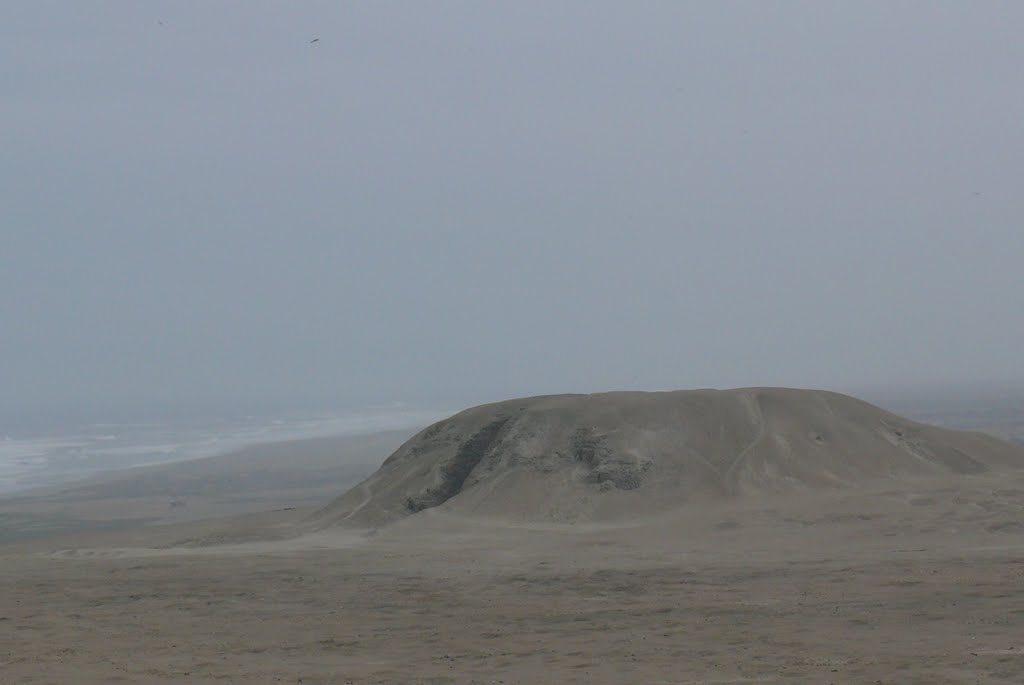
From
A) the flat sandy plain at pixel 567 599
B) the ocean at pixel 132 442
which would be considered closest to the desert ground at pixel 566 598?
the flat sandy plain at pixel 567 599

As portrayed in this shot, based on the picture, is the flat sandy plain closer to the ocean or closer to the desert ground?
the desert ground

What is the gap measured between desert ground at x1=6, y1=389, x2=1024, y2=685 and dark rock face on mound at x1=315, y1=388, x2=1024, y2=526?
99 centimetres

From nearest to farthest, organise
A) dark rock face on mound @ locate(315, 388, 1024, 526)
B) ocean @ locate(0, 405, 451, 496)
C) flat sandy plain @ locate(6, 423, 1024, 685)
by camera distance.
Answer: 1. flat sandy plain @ locate(6, 423, 1024, 685)
2. dark rock face on mound @ locate(315, 388, 1024, 526)
3. ocean @ locate(0, 405, 451, 496)

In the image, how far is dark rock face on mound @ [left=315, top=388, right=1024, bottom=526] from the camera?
26.9 metres

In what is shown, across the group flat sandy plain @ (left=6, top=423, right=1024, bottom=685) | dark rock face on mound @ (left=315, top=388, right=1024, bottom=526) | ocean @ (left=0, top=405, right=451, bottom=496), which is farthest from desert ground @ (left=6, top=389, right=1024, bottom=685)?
ocean @ (left=0, top=405, right=451, bottom=496)

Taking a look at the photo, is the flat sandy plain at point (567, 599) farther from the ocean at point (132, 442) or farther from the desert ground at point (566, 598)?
the ocean at point (132, 442)

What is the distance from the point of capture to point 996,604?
1388 centimetres

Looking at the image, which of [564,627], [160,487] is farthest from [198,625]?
[160,487]

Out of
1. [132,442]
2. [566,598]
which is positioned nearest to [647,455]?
[566,598]

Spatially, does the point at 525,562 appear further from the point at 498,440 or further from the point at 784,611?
the point at 498,440

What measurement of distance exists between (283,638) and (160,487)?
1386 inches

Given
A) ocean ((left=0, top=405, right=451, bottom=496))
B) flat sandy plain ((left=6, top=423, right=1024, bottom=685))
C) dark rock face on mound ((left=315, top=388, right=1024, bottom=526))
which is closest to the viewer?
flat sandy plain ((left=6, top=423, right=1024, bottom=685))

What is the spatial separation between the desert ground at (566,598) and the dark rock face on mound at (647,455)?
3.25 feet

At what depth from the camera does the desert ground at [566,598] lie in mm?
11891
